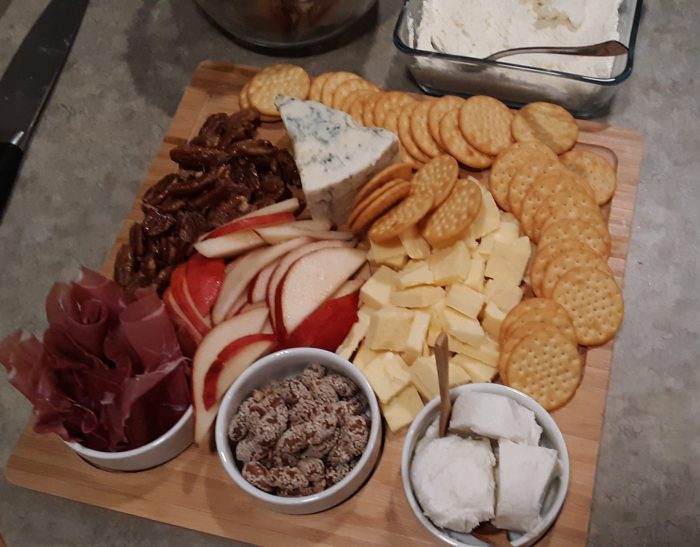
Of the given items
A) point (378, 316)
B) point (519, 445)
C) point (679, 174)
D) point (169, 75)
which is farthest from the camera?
point (169, 75)

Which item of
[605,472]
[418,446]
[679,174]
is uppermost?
[679,174]

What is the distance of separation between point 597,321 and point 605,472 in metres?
0.21

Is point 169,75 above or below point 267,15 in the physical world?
below

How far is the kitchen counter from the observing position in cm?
101

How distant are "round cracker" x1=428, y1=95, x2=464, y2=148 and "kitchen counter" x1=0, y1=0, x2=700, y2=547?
0.19 metres

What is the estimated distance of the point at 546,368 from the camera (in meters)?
0.95

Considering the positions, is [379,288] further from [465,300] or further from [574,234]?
[574,234]

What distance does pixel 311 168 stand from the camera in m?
1.07

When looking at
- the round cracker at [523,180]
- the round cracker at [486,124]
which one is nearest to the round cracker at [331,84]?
the round cracker at [486,124]

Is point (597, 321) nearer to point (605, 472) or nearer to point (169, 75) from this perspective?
point (605, 472)

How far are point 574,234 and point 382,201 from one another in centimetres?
27

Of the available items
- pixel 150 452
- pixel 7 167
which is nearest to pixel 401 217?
pixel 150 452

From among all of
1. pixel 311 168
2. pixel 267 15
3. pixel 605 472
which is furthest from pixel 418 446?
pixel 267 15

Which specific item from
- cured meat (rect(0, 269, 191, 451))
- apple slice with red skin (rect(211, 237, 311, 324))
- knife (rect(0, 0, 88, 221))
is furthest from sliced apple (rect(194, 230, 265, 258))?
knife (rect(0, 0, 88, 221))
